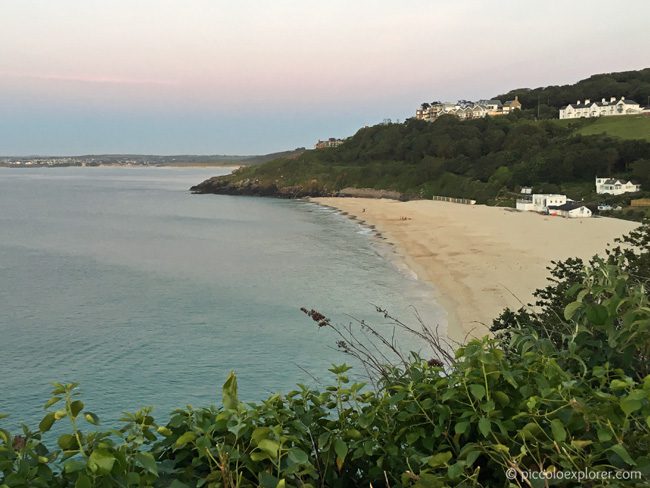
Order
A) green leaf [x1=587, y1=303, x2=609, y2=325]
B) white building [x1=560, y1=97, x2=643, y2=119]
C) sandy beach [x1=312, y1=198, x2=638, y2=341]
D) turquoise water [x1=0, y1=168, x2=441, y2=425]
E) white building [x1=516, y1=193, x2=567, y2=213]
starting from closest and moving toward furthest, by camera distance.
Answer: green leaf [x1=587, y1=303, x2=609, y2=325] < turquoise water [x1=0, y1=168, x2=441, y2=425] < sandy beach [x1=312, y1=198, x2=638, y2=341] < white building [x1=516, y1=193, x2=567, y2=213] < white building [x1=560, y1=97, x2=643, y2=119]

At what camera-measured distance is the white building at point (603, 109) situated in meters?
106

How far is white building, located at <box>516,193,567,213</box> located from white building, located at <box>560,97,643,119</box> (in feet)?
191

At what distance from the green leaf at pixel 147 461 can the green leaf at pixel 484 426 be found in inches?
50.2

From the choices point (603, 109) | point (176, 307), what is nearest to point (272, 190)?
point (603, 109)

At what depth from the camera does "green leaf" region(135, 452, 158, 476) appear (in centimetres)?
202

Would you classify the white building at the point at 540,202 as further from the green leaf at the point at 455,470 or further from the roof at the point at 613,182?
the green leaf at the point at 455,470

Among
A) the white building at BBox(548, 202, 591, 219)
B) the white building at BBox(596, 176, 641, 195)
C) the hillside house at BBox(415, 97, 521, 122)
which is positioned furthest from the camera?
the hillside house at BBox(415, 97, 521, 122)

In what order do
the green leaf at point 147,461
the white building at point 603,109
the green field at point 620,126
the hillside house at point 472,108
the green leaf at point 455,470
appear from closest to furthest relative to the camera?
the green leaf at point 147,461, the green leaf at point 455,470, the green field at point 620,126, the white building at point 603,109, the hillside house at point 472,108

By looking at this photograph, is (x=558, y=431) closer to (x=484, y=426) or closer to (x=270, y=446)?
(x=484, y=426)

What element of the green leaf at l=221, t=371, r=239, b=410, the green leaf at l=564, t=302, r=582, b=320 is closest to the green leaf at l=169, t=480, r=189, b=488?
the green leaf at l=221, t=371, r=239, b=410

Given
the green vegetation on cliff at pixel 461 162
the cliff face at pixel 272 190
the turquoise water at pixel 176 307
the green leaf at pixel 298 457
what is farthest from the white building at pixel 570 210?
the green leaf at pixel 298 457

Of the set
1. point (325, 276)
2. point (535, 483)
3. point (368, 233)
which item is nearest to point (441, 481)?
point (535, 483)

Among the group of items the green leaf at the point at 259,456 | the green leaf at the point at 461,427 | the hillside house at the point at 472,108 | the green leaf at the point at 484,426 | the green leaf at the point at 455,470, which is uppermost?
the hillside house at the point at 472,108

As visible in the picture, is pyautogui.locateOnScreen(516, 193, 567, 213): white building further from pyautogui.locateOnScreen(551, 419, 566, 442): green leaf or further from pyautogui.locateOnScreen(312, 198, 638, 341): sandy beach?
pyautogui.locateOnScreen(551, 419, 566, 442): green leaf
